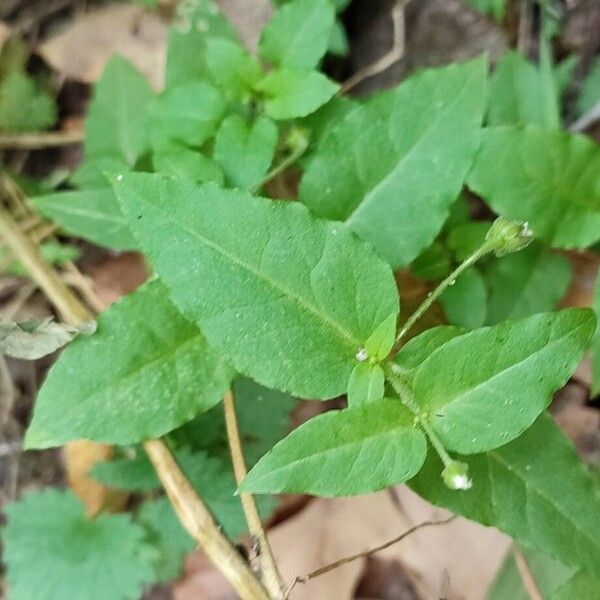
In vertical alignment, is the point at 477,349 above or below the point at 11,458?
above

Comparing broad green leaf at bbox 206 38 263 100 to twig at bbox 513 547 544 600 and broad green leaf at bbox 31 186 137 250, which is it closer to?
broad green leaf at bbox 31 186 137 250

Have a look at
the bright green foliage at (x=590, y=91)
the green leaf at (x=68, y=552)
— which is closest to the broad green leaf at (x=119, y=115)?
the green leaf at (x=68, y=552)

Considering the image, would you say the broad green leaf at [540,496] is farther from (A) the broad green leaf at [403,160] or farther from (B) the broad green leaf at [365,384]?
(A) the broad green leaf at [403,160]

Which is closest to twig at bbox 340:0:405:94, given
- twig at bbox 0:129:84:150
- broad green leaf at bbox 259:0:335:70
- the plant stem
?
broad green leaf at bbox 259:0:335:70

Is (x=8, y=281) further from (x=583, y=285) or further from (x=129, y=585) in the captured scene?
(x=583, y=285)

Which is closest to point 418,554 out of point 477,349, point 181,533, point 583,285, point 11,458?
point 181,533

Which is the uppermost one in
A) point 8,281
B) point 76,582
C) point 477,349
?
point 477,349

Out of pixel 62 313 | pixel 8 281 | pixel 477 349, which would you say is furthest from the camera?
pixel 8 281
